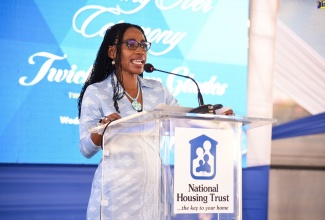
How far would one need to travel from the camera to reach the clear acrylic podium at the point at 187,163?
198 centimetres

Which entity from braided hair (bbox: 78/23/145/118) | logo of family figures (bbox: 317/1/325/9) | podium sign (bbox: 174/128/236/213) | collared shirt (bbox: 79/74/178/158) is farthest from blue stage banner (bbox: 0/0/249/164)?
podium sign (bbox: 174/128/236/213)

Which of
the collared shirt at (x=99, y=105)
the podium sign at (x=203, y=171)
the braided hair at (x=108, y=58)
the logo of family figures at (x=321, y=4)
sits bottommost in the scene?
the podium sign at (x=203, y=171)

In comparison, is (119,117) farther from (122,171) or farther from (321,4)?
(321,4)

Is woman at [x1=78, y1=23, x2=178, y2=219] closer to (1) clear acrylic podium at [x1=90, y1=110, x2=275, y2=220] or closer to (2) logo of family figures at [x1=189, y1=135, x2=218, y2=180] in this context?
(1) clear acrylic podium at [x1=90, y1=110, x2=275, y2=220]

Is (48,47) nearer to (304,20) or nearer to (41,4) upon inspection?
(41,4)

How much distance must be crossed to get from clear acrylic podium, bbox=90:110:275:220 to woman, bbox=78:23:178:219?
0.04ft

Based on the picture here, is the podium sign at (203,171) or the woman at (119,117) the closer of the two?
the podium sign at (203,171)

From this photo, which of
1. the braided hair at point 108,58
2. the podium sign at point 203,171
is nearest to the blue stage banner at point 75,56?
the braided hair at point 108,58

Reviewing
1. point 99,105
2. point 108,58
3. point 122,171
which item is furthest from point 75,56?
point 122,171

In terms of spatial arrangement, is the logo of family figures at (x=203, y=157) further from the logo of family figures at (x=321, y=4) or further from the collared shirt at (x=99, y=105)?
the logo of family figures at (x=321, y=4)

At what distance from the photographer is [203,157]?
2025 millimetres

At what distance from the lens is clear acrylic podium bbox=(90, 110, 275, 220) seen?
198cm

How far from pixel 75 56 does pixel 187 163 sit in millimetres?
2509

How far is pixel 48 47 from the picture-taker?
4242 mm
